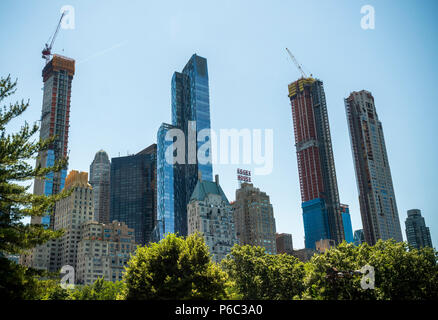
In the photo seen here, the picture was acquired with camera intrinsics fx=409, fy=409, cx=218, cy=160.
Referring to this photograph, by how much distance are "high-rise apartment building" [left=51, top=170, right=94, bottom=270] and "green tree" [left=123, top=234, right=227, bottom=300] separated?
135719mm

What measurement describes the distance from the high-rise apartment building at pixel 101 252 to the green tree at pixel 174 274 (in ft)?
394

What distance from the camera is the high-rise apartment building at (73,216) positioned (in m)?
170

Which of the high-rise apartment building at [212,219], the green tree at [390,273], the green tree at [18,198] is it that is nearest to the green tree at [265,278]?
the green tree at [390,273]

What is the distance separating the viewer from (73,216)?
17588 cm

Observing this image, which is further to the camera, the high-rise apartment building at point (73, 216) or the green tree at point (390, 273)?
the high-rise apartment building at point (73, 216)

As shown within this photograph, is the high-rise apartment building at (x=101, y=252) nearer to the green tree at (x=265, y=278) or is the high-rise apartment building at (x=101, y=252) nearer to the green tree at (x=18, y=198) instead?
the green tree at (x=265, y=278)

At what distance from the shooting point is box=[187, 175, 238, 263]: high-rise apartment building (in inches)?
6821

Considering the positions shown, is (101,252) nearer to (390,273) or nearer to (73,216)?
(73,216)

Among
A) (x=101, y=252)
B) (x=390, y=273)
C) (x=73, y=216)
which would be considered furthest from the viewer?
(x=73, y=216)

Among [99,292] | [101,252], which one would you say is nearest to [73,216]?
[101,252]

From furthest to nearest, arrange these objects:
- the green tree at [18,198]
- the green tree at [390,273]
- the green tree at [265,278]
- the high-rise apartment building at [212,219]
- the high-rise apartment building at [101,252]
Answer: the high-rise apartment building at [212,219], the high-rise apartment building at [101,252], the green tree at [265,278], the green tree at [390,273], the green tree at [18,198]

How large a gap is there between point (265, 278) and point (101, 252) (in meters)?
116
